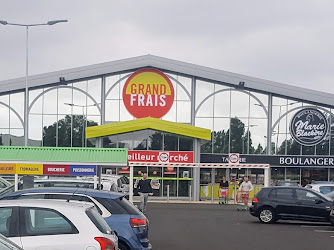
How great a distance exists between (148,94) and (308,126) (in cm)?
1123

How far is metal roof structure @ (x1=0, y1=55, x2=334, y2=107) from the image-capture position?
4169 centimetres

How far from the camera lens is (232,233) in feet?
61.3

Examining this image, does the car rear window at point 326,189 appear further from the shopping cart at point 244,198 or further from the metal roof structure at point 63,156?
the metal roof structure at point 63,156

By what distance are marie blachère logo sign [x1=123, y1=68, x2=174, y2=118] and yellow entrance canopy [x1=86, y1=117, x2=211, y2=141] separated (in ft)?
13.9

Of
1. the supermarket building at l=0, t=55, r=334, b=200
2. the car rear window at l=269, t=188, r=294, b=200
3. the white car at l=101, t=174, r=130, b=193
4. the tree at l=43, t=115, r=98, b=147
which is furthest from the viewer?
the tree at l=43, t=115, r=98, b=147

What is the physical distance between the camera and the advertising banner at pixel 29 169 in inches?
745

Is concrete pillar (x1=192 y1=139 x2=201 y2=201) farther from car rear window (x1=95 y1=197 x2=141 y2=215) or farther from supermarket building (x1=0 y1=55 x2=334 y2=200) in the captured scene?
car rear window (x1=95 y1=197 x2=141 y2=215)

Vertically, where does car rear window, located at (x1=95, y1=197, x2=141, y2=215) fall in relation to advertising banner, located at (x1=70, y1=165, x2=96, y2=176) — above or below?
below

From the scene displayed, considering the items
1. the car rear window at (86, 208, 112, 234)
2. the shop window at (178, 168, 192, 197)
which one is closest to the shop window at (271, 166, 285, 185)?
the shop window at (178, 168, 192, 197)

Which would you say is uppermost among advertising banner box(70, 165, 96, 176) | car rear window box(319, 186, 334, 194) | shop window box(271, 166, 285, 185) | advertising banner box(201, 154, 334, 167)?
advertising banner box(201, 154, 334, 167)

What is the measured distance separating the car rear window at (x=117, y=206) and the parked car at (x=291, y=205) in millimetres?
12214

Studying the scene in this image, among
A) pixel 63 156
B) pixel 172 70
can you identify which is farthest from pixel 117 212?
pixel 172 70

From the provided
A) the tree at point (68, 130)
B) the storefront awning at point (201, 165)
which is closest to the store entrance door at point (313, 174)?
the storefront awning at point (201, 165)

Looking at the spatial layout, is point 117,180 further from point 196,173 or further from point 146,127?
point 196,173
